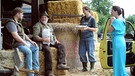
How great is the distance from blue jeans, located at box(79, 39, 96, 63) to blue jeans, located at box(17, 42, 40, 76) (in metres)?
1.75

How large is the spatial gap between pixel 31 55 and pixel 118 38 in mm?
1596

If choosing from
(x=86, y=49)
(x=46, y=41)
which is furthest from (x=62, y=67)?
(x=86, y=49)

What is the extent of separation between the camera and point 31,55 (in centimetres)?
610

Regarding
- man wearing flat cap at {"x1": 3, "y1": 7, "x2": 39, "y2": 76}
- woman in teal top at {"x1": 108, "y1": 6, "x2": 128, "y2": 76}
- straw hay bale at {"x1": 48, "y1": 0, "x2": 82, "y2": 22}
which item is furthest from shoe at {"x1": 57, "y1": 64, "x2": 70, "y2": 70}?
straw hay bale at {"x1": 48, "y1": 0, "x2": 82, "y2": 22}

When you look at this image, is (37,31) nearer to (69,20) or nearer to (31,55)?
(31,55)

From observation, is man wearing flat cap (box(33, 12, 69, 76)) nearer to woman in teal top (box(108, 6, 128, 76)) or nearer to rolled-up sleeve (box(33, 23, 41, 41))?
rolled-up sleeve (box(33, 23, 41, 41))

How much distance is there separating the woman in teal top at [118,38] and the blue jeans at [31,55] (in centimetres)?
144

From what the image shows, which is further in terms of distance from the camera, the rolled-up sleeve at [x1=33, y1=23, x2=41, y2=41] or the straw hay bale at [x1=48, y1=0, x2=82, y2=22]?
the straw hay bale at [x1=48, y1=0, x2=82, y2=22]

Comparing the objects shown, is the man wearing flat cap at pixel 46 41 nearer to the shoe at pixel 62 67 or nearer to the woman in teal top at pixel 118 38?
the shoe at pixel 62 67

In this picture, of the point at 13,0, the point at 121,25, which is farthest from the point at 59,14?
the point at 13,0

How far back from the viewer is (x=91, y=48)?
7848 mm

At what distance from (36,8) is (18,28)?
363cm

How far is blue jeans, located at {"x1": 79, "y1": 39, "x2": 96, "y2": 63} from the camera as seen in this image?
25.7ft

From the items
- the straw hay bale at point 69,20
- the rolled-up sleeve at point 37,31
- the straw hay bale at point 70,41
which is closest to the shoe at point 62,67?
the rolled-up sleeve at point 37,31
